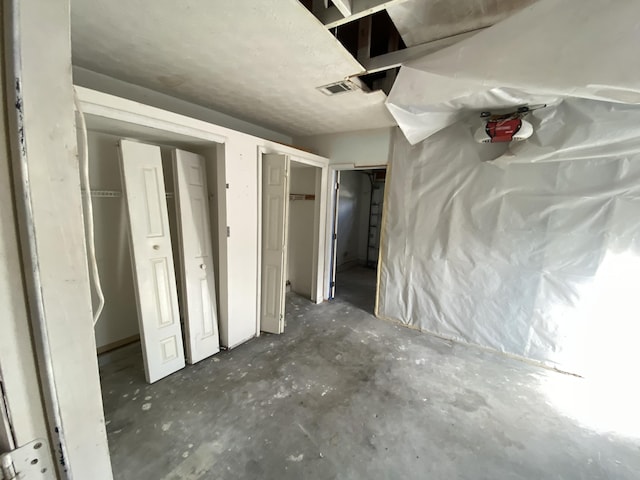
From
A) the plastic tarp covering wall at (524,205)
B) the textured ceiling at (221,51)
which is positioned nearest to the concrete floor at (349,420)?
the plastic tarp covering wall at (524,205)

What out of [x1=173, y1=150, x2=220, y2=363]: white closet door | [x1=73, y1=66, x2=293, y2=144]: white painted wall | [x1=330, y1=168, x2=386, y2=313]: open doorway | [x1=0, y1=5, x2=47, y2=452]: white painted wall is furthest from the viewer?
[x1=330, y1=168, x2=386, y2=313]: open doorway

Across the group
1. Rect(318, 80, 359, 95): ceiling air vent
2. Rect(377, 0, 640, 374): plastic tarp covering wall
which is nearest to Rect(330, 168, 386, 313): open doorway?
Rect(377, 0, 640, 374): plastic tarp covering wall

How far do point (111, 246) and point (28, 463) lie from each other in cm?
216

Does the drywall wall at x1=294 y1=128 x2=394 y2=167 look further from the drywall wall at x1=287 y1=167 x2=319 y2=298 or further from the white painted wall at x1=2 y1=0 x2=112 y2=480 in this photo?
the white painted wall at x1=2 y1=0 x2=112 y2=480

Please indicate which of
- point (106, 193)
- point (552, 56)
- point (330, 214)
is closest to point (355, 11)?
point (552, 56)

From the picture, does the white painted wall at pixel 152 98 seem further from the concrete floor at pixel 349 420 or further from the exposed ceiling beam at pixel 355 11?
the concrete floor at pixel 349 420

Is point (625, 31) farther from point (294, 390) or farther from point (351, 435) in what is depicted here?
point (294, 390)

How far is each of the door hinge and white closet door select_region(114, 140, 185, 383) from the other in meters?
1.61

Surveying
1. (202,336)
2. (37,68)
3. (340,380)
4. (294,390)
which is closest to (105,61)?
(37,68)

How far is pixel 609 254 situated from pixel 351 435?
2.61 metres

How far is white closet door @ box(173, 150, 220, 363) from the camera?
2223 mm

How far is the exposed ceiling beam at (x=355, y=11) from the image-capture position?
1.28 metres

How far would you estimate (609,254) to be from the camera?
2.15 meters

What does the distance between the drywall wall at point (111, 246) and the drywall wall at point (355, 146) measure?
2321 millimetres
